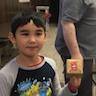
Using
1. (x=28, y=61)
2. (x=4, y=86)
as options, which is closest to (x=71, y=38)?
(x=28, y=61)

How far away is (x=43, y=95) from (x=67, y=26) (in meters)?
0.64

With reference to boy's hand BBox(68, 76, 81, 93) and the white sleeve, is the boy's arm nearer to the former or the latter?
boy's hand BBox(68, 76, 81, 93)

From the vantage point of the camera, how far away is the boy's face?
1.67m

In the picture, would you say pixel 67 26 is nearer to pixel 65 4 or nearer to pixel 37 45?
pixel 65 4

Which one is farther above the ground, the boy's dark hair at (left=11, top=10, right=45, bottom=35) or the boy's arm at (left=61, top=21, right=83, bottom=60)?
the boy's dark hair at (left=11, top=10, right=45, bottom=35)

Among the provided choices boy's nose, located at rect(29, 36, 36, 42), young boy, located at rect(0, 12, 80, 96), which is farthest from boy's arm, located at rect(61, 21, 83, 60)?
boy's nose, located at rect(29, 36, 36, 42)

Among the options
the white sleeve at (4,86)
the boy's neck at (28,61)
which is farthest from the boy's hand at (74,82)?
the white sleeve at (4,86)

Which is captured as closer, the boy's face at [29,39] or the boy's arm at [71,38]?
the boy's face at [29,39]

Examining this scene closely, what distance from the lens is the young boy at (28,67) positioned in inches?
66.2

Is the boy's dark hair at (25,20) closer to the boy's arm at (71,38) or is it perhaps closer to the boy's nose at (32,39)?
the boy's nose at (32,39)

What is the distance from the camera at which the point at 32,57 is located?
1740 mm

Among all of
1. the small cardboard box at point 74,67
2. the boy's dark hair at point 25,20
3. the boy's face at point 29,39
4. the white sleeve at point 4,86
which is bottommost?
the white sleeve at point 4,86

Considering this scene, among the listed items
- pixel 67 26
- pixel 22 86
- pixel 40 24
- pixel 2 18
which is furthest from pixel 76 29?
pixel 2 18

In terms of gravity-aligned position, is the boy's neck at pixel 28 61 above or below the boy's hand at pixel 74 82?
above
